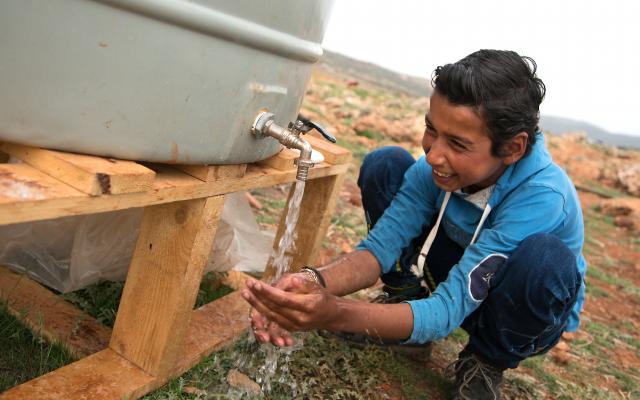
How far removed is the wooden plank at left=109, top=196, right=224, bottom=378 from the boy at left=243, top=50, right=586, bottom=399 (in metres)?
0.18

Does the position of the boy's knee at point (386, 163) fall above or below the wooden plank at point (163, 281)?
above

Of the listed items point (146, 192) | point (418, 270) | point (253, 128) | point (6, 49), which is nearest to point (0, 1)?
point (6, 49)

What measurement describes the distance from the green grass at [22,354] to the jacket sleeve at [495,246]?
1029 millimetres

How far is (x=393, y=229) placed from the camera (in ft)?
6.65

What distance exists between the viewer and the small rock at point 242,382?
1.71 meters

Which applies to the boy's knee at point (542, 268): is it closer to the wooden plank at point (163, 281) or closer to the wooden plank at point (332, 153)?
the wooden plank at point (332, 153)

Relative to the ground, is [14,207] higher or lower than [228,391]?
higher

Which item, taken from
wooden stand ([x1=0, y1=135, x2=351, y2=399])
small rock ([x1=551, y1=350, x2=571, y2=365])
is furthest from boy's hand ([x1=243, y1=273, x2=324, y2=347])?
small rock ([x1=551, y1=350, x2=571, y2=365])

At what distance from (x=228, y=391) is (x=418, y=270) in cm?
75

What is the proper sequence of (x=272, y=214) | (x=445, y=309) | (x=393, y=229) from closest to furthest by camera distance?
(x=445, y=309) → (x=393, y=229) → (x=272, y=214)

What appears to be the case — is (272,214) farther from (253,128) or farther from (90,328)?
(253,128)

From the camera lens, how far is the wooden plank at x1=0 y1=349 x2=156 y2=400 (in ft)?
4.42

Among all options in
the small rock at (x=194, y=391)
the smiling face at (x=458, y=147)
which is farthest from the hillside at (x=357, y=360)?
the smiling face at (x=458, y=147)

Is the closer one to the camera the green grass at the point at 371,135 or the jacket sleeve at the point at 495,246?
the jacket sleeve at the point at 495,246
